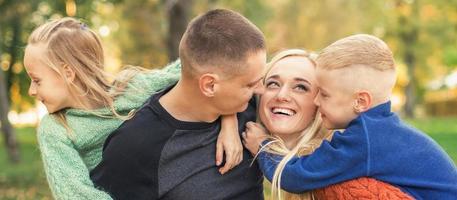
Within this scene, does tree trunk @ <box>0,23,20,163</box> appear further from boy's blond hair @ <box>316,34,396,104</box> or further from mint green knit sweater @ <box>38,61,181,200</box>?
boy's blond hair @ <box>316,34,396,104</box>

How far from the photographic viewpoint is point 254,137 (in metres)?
3.34

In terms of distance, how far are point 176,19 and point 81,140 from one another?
1019 cm

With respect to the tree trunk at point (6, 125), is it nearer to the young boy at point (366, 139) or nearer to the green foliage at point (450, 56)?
the young boy at point (366, 139)

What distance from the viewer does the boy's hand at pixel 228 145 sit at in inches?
128

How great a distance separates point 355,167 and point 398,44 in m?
36.3

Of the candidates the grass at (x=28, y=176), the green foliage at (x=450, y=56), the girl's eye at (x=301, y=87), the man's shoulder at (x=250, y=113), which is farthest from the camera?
the green foliage at (x=450, y=56)

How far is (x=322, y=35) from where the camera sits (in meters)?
32.7

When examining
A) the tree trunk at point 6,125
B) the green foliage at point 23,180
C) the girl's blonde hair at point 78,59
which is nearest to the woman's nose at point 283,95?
the girl's blonde hair at point 78,59

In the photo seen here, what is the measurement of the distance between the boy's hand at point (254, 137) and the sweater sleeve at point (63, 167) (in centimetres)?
71

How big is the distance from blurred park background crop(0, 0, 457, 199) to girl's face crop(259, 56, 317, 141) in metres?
8.26

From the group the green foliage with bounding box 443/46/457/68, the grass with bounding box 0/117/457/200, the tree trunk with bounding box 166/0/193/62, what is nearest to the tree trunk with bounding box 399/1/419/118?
the green foliage with bounding box 443/46/457/68

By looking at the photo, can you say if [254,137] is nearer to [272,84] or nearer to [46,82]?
[272,84]

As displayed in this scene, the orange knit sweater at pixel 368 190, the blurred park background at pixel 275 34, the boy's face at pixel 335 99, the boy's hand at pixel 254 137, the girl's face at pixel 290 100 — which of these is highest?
the boy's face at pixel 335 99

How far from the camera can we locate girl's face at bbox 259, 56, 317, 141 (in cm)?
332
